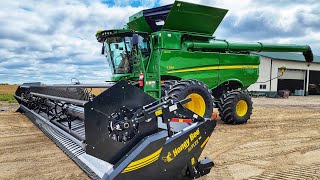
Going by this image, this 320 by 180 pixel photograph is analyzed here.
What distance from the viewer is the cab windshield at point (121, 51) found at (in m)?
7.70

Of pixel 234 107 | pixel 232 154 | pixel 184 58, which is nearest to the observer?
pixel 232 154

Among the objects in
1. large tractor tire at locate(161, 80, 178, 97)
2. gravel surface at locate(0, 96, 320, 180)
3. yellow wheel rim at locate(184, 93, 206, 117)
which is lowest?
gravel surface at locate(0, 96, 320, 180)

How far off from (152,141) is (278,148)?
361 cm

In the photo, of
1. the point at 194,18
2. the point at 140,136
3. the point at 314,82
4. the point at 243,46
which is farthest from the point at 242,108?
the point at 314,82

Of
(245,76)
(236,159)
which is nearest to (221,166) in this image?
(236,159)

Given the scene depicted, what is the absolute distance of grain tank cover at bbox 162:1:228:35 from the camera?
298 inches

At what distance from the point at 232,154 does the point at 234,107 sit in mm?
3218

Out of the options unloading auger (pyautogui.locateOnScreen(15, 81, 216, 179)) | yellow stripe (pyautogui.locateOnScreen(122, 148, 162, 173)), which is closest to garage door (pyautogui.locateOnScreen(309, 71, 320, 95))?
unloading auger (pyautogui.locateOnScreen(15, 81, 216, 179))

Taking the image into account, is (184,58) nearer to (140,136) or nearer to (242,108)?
(242,108)

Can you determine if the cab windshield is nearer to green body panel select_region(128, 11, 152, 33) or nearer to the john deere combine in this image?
the john deere combine

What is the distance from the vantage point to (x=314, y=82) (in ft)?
104

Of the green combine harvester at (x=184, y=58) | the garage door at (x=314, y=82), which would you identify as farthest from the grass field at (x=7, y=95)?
the garage door at (x=314, y=82)

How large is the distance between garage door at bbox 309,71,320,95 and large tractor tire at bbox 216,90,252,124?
1008 inches

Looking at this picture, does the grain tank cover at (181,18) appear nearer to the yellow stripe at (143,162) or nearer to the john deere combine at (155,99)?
the john deere combine at (155,99)
